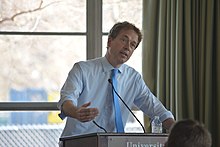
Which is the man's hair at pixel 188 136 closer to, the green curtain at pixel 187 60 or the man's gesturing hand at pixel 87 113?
the man's gesturing hand at pixel 87 113

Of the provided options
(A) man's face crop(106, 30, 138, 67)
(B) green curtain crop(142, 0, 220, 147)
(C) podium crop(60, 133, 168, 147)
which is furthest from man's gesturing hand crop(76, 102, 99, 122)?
(B) green curtain crop(142, 0, 220, 147)

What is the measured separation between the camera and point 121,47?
10.8 ft

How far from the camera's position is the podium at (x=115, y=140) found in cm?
247

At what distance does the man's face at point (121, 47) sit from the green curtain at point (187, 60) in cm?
82

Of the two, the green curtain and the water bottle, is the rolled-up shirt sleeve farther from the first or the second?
the green curtain

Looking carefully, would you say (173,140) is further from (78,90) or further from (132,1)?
(132,1)

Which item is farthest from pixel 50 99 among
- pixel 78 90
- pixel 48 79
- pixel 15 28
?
pixel 78 90

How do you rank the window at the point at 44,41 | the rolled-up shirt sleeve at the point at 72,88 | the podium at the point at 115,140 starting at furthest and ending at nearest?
1. the window at the point at 44,41
2. the rolled-up shirt sleeve at the point at 72,88
3. the podium at the point at 115,140

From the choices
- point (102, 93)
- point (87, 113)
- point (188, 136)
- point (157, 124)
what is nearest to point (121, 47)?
point (102, 93)

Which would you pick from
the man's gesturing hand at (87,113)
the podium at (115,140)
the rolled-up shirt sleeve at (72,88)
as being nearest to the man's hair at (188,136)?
the podium at (115,140)

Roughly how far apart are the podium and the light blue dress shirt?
0.46 metres

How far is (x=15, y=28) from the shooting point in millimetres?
4375

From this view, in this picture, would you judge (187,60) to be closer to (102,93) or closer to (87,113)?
(102,93)

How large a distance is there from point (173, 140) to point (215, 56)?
2.54 meters
